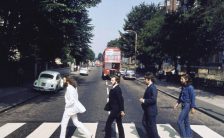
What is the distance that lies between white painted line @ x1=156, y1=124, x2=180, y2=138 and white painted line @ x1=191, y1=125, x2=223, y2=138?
790mm

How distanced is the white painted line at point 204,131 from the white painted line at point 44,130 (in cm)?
472

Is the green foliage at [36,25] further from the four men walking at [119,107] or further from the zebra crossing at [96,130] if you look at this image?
the four men walking at [119,107]

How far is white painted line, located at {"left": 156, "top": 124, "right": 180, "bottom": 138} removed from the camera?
39.3ft

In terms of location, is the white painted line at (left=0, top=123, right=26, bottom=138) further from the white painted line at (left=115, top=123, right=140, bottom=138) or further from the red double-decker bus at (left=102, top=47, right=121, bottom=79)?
the red double-decker bus at (left=102, top=47, right=121, bottom=79)

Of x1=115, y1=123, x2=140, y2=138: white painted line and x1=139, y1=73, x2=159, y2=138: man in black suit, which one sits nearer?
x1=139, y1=73, x2=159, y2=138: man in black suit

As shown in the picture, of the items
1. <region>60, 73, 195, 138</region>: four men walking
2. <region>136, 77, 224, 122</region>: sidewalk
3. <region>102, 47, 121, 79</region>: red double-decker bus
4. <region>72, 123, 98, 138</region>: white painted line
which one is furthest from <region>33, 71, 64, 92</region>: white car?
<region>102, 47, 121, 79</region>: red double-decker bus

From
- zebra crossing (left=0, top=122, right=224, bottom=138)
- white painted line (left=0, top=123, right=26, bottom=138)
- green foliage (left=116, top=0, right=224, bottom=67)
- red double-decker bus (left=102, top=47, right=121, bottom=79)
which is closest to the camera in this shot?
zebra crossing (left=0, top=122, right=224, bottom=138)

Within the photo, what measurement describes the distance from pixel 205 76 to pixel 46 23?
16.8m

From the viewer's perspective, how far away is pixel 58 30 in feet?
120

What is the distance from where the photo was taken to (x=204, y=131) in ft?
42.7

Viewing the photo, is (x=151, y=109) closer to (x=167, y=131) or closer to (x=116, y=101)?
(x=116, y=101)

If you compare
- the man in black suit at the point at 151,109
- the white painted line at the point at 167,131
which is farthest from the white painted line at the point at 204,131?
the man in black suit at the point at 151,109

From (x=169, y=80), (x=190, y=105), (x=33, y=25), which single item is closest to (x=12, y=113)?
(x=190, y=105)

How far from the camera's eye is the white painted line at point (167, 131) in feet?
39.3
